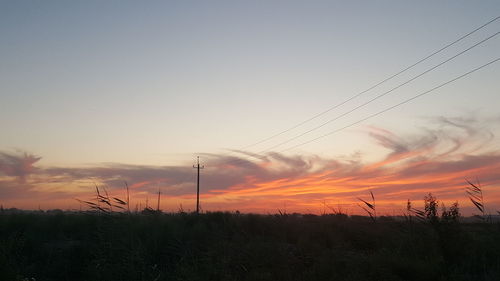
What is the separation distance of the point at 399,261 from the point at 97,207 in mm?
11065

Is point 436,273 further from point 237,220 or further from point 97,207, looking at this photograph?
point 237,220

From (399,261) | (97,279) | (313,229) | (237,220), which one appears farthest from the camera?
(237,220)

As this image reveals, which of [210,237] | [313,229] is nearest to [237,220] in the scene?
[313,229]

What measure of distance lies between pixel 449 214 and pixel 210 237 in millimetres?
13402

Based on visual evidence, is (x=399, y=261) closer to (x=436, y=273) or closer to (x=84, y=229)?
(x=436, y=273)

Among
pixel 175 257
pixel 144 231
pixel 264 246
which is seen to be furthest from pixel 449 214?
pixel 144 231

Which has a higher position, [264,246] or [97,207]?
[97,207]

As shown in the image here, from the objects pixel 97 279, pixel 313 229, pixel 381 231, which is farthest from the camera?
pixel 313 229

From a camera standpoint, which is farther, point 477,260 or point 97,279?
point 477,260

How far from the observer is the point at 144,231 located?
86.0 feet

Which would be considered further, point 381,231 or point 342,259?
point 381,231

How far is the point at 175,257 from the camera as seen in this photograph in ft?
73.5

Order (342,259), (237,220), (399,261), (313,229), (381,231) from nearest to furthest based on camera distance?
(399,261) < (342,259) < (381,231) < (313,229) < (237,220)

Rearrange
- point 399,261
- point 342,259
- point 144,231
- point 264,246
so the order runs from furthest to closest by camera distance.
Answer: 1. point 144,231
2. point 264,246
3. point 342,259
4. point 399,261
